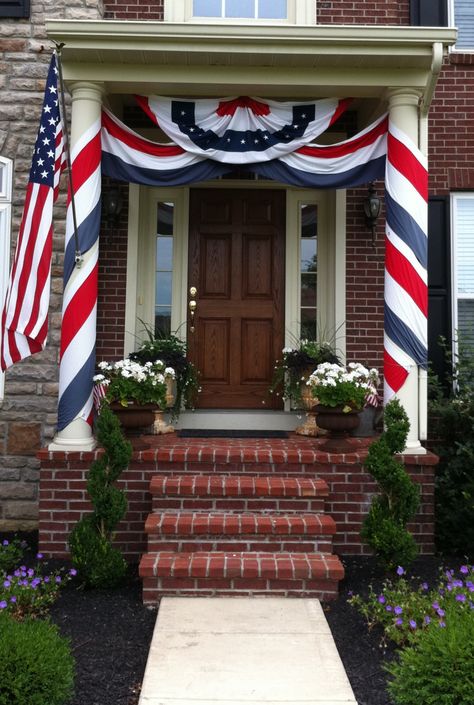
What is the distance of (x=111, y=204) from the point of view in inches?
234

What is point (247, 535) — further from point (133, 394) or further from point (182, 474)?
point (133, 394)

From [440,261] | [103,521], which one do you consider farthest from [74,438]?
[440,261]

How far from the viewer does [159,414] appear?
19.1ft

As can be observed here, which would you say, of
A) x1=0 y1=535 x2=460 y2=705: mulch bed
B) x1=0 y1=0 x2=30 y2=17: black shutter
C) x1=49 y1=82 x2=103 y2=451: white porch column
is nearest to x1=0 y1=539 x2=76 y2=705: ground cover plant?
x1=0 y1=535 x2=460 y2=705: mulch bed

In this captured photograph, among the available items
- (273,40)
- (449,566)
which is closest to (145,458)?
(449,566)

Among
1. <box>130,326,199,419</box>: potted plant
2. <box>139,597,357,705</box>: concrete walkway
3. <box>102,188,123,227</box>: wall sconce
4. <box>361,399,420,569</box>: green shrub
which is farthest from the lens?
<box>102,188,123,227</box>: wall sconce

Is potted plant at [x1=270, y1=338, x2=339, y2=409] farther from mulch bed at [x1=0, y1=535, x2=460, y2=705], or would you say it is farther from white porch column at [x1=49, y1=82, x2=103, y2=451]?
white porch column at [x1=49, y1=82, x2=103, y2=451]

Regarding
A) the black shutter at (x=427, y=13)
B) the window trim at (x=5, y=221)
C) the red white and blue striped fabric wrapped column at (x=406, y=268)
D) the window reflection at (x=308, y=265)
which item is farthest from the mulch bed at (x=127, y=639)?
the black shutter at (x=427, y=13)

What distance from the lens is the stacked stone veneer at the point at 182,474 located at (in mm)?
4766

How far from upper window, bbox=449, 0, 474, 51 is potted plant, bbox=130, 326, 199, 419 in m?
4.19

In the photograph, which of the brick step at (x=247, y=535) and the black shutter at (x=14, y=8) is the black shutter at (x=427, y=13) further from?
the brick step at (x=247, y=535)

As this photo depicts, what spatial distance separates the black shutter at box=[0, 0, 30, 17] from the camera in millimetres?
5789

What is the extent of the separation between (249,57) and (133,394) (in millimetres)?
2756

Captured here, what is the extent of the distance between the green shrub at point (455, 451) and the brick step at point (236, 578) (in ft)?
4.99
